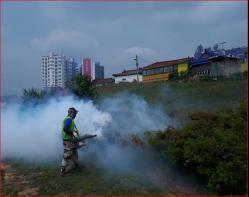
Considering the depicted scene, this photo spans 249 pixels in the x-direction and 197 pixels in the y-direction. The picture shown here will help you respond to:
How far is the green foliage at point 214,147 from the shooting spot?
958 centimetres

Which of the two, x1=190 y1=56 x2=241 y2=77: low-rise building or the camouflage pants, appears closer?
the camouflage pants

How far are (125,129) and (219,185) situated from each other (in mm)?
5560

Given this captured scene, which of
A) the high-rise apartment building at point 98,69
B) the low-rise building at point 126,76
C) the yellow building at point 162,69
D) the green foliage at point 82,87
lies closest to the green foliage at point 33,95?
the green foliage at point 82,87

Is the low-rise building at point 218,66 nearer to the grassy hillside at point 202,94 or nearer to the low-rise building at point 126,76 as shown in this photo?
the grassy hillside at point 202,94

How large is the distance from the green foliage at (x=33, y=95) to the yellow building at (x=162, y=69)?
4305cm

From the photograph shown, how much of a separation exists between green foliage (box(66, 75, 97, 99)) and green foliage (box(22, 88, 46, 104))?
3450 millimetres

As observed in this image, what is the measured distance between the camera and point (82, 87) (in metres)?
18.1

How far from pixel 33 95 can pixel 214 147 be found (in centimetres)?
1431

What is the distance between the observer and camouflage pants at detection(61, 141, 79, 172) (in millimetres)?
12066

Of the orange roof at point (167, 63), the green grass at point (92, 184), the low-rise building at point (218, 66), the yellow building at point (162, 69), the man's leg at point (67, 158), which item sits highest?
the orange roof at point (167, 63)

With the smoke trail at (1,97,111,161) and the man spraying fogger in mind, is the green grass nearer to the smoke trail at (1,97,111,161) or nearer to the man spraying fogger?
the man spraying fogger

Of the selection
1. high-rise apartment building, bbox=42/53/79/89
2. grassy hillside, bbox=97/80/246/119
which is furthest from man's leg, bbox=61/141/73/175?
high-rise apartment building, bbox=42/53/79/89

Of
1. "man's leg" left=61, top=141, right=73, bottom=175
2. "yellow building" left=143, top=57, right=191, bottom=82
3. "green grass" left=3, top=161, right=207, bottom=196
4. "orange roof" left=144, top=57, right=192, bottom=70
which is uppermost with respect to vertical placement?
"orange roof" left=144, top=57, right=192, bottom=70

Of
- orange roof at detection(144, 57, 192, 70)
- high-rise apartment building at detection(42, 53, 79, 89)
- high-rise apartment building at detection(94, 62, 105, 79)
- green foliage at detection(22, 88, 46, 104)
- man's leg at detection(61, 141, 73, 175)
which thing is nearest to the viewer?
man's leg at detection(61, 141, 73, 175)
